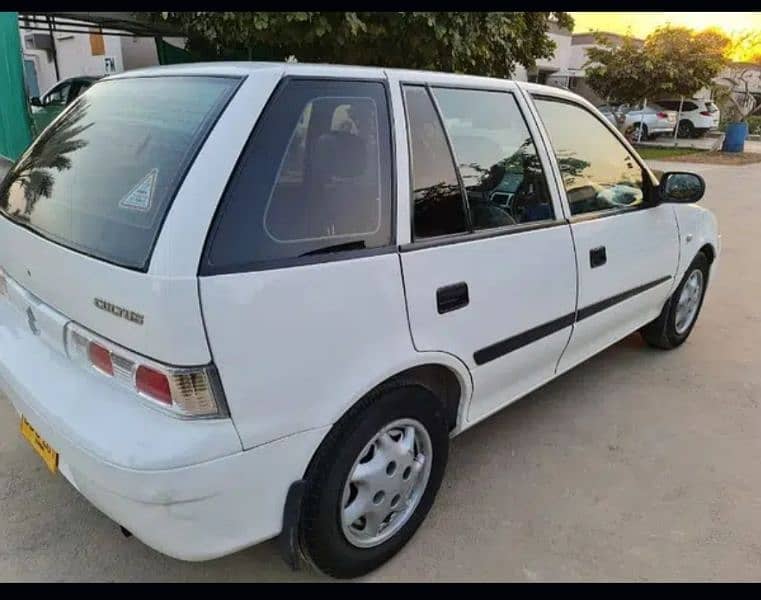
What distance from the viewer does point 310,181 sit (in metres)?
1.81

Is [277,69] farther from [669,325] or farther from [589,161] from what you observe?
[669,325]

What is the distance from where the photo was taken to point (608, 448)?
9.69ft

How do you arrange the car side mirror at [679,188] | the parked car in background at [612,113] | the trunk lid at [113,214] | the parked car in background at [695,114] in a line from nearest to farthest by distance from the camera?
the trunk lid at [113,214] → the car side mirror at [679,188] → the parked car in background at [612,113] → the parked car in background at [695,114]

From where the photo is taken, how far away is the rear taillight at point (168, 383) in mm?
1555

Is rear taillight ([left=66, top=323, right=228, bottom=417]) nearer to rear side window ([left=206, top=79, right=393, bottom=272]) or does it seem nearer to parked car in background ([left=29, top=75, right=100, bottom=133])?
rear side window ([left=206, top=79, right=393, bottom=272])

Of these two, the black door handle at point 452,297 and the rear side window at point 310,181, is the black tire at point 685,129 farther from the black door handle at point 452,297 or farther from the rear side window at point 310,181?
the rear side window at point 310,181

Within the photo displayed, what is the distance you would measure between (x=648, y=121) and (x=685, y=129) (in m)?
2.55

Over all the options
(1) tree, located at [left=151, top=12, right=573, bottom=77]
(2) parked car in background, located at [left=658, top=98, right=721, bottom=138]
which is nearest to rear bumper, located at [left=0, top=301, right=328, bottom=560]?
(1) tree, located at [left=151, top=12, right=573, bottom=77]

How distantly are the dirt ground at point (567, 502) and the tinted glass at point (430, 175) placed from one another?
1211mm

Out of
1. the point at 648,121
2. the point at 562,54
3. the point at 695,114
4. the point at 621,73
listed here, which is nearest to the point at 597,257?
the point at 621,73

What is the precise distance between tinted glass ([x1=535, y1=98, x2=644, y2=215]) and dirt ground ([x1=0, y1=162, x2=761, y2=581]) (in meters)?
1.15

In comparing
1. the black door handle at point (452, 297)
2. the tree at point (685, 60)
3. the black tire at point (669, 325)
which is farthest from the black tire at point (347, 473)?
the tree at point (685, 60)
